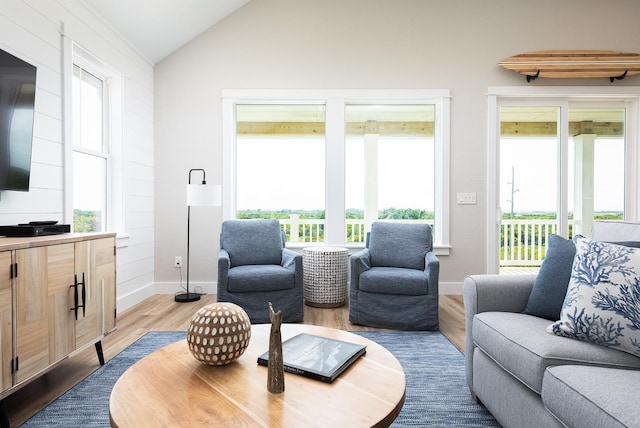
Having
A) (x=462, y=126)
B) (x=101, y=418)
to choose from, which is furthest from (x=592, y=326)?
(x=462, y=126)

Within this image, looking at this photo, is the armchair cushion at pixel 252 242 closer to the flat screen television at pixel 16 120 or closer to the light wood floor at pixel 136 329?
the light wood floor at pixel 136 329

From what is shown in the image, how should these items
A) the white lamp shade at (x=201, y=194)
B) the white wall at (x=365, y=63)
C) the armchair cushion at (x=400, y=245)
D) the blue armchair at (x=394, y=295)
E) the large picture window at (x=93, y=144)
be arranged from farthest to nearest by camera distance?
the white wall at (x=365, y=63), the white lamp shade at (x=201, y=194), the armchair cushion at (x=400, y=245), the blue armchair at (x=394, y=295), the large picture window at (x=93, y=144)

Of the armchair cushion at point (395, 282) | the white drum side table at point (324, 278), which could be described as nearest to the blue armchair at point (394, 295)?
the armchair cushion at point (395, 282)

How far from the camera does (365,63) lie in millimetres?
4078

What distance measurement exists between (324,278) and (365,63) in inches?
95.2

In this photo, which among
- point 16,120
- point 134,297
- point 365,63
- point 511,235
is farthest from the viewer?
point 511,235

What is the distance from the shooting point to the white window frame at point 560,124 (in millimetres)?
4070

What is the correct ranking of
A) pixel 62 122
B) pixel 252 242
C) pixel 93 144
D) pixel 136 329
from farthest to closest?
pixel 252 242 → pixel 93 144 → pixel 136 329 → pixel 62 122

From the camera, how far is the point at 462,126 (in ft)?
13.4

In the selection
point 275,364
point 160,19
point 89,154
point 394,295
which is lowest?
point 394,295

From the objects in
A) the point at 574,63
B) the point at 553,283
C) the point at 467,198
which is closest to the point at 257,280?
the point at 553,283

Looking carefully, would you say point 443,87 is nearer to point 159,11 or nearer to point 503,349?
point 159,11

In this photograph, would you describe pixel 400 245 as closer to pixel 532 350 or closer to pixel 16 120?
pixel 532 350

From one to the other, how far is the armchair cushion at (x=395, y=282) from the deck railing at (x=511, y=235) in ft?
4.21
